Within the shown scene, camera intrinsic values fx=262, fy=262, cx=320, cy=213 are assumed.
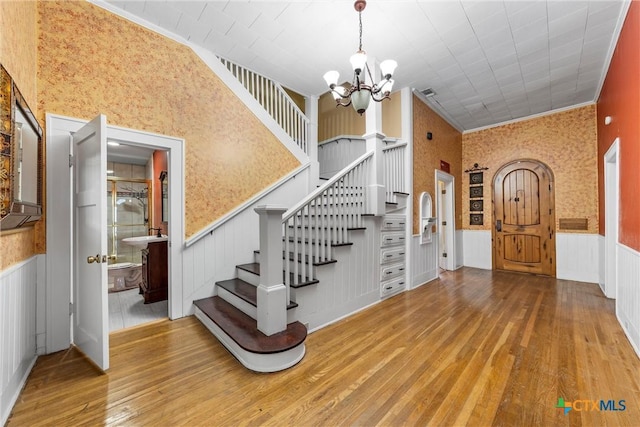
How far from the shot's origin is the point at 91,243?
2.01m

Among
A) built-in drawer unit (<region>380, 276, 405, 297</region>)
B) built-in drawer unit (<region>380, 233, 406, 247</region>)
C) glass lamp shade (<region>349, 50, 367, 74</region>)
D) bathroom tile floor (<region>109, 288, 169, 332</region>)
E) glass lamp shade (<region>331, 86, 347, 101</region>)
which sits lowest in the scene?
bathroom tile floor (<region>109, 288, 169, 332</region>)

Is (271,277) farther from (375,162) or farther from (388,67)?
(388,67)

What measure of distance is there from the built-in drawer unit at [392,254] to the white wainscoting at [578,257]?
3.19 metres

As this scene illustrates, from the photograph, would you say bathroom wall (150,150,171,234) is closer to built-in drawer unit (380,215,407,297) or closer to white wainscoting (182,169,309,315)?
white wainscoting (182,169,309,315)

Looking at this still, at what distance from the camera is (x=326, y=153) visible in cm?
521

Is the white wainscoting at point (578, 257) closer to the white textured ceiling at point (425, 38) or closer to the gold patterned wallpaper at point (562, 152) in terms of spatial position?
the gold patterned wallpaper at point (562, 152)

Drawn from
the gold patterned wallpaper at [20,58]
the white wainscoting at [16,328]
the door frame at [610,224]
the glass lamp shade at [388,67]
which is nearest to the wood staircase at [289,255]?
the glass lamp shade at [388,67]

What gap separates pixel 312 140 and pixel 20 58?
10.4ft

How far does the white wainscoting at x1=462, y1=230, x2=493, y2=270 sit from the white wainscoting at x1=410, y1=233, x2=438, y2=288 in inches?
61.1

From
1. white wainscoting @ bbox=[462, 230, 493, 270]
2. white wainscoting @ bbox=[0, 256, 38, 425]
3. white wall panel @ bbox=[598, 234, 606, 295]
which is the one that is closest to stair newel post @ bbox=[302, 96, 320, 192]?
white wainscoting @ bbox=[0, 256, 38, 425]

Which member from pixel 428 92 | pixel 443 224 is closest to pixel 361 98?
pixel 428 92

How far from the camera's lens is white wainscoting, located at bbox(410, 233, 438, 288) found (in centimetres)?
411

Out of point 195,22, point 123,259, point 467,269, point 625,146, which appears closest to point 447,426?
point 625,146

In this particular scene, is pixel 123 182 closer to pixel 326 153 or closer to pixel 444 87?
pixel 326 153
